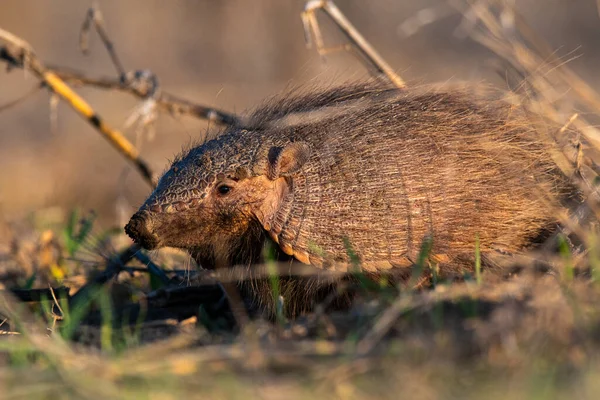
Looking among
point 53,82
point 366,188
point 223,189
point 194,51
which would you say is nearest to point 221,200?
point 223,189

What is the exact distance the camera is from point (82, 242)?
5.23 m

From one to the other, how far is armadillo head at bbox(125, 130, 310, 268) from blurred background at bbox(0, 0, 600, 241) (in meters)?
7.81

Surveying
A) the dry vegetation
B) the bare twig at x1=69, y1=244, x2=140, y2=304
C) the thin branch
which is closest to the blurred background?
the thin branch

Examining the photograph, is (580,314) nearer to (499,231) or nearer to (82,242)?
(499,231)

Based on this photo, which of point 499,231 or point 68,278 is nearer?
point 499,231

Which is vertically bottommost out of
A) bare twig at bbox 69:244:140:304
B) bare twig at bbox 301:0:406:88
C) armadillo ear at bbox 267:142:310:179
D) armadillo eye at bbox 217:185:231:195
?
bare twig at bbox 69:244:140:304

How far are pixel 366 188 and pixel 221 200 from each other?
721 mm

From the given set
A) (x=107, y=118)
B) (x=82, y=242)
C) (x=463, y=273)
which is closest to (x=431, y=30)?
(x=107, y=118)

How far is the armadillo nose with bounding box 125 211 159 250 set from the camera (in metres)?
3.94

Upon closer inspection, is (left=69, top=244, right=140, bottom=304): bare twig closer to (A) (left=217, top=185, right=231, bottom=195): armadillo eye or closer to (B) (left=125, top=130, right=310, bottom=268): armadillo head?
(B) (left=125, top=130, right=310, bottom=268): armadillo head

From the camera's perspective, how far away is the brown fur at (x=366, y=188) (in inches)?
152

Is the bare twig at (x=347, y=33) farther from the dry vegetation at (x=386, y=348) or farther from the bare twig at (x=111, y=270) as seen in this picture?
the bare twig at (x=111, y=270)

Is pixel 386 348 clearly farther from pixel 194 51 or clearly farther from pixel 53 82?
pixel 194 51

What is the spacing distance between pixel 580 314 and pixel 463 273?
1.05 metres
